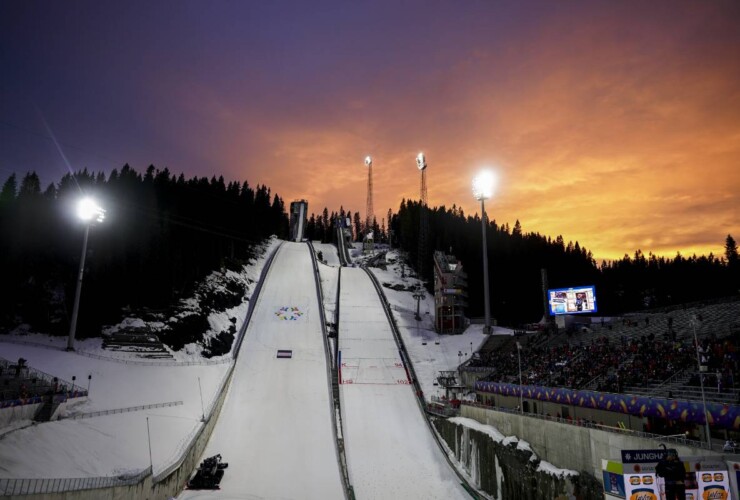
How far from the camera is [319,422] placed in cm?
3400

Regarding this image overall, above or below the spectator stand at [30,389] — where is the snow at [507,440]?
below

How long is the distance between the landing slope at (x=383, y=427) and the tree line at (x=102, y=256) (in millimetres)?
18916

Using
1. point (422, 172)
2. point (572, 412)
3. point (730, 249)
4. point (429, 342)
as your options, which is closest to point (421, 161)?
point (422, 172)

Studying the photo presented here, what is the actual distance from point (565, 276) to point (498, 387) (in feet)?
217

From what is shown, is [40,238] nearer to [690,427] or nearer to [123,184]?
[123,184]

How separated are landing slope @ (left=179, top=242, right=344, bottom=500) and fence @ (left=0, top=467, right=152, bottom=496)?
597 centimetres

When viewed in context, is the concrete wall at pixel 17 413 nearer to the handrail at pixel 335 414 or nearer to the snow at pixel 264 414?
the snow at pixel 264 414

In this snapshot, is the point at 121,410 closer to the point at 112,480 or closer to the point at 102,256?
the point at 112,480

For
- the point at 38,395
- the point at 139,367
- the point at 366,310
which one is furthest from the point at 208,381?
the point at 366,310

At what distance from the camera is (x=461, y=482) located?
27.0m

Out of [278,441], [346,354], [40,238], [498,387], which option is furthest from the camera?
[346,354]

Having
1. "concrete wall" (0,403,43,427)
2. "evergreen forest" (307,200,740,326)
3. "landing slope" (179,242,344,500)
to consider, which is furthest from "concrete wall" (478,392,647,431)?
"evergreen forest" (307,200,740,326)

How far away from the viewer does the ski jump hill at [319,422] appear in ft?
85.5

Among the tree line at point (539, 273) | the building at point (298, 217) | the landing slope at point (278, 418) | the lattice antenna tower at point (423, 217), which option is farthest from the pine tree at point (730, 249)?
the building at point (298, 217)
